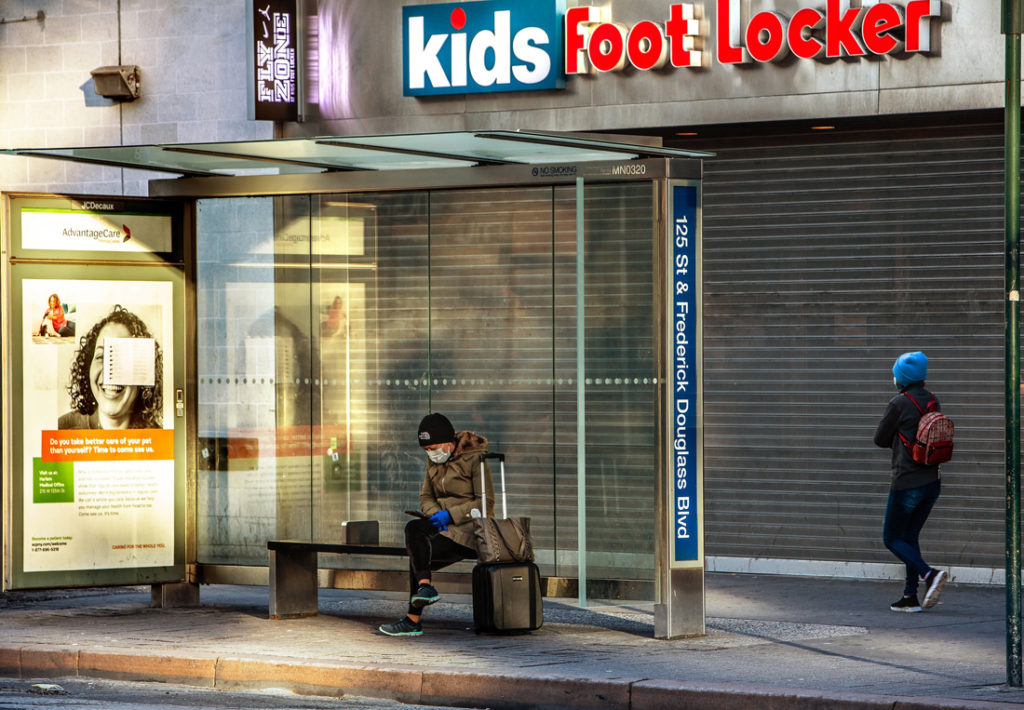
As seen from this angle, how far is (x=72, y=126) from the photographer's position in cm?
1508

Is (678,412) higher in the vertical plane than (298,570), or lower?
higher

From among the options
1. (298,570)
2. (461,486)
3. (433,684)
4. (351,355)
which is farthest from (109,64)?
(433,684)

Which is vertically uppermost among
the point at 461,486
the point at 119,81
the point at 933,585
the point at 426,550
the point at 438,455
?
the point at 119,81

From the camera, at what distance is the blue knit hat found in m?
11.0

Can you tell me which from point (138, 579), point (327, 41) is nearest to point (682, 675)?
point (138, 579)

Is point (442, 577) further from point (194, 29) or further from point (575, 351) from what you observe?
point (194, 29)

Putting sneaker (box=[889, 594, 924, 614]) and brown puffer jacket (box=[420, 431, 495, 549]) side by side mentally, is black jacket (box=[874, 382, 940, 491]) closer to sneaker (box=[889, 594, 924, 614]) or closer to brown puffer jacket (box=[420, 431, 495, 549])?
sneaker (box=[889, 594, 924, 614])

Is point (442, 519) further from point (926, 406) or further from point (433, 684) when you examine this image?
point (926, 406)

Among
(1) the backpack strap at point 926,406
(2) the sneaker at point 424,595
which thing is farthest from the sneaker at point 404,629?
(1) the backpack strap at point 926,406

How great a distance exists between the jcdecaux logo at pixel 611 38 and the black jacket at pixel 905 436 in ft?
8.59

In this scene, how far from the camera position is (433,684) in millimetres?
8547

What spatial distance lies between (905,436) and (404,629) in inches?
135

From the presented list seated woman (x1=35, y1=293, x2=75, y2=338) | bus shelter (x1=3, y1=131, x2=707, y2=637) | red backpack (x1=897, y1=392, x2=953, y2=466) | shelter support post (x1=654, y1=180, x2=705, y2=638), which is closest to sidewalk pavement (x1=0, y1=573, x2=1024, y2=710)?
shelter support post (x1=654, y1=180, x2=705, y2=638)

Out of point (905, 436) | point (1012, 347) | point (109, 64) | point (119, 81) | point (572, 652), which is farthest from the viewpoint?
point (109, 64)
